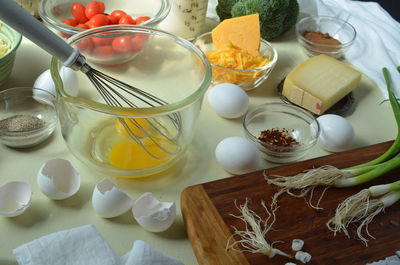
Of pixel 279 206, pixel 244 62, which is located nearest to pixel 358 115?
pixel 244 62

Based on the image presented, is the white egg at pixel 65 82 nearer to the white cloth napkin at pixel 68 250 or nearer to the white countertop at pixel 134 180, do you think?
the white countertop at pixel 134 180

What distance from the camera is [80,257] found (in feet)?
2.57

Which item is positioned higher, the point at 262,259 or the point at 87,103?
the point at 87,103

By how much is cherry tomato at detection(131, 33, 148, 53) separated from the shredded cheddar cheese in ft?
0.67

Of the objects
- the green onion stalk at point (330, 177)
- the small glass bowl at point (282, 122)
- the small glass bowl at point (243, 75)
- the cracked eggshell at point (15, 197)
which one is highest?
the cracked eggshell at point (15, 197)

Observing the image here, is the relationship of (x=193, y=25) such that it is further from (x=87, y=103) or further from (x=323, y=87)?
(x=87, y=103)

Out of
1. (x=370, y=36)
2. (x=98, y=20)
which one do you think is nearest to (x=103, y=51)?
(x=98, y=20)

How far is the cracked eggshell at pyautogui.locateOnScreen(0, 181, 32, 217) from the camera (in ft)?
2.89

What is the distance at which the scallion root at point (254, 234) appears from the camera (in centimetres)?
83

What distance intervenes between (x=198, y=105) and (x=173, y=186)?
0.62 ft

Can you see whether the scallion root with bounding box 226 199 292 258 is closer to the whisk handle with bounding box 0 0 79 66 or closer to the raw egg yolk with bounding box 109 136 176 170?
the raw egg yolk with bounding box 109 136 176 170

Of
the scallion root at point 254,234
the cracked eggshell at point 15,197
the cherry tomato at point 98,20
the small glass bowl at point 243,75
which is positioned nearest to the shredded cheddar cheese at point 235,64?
the small glass bowl at point 243,75

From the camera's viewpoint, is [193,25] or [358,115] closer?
[358,115]

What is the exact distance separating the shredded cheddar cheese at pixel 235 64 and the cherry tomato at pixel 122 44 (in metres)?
0.24
